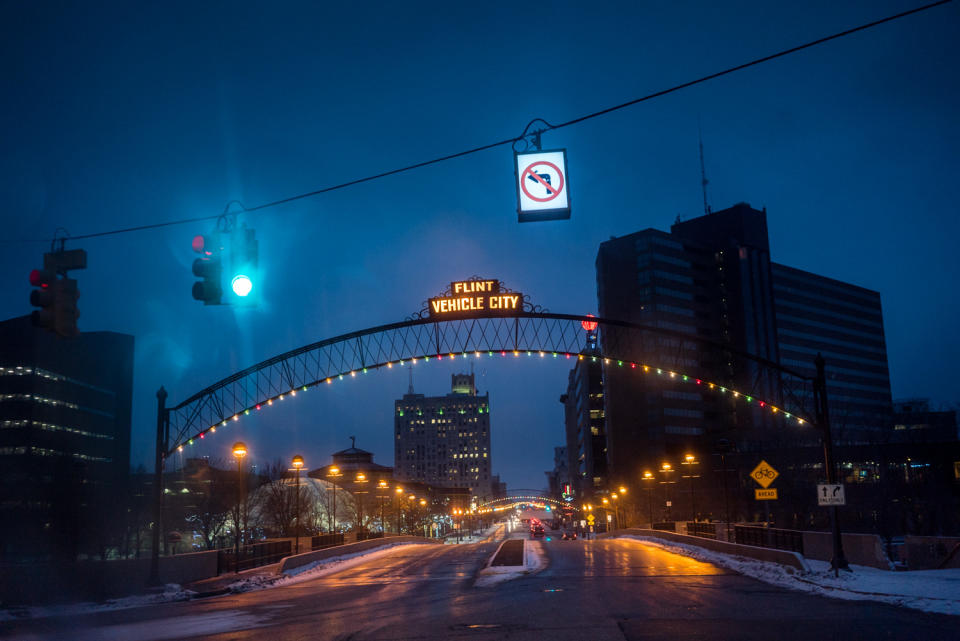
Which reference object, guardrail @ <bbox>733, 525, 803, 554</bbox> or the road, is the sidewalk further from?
guardrail @ <bbox>733, 525, 803, 554</bbox>

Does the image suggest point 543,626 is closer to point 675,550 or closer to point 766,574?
point 766,574

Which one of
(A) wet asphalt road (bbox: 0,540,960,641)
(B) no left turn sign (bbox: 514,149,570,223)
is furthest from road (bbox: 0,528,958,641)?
(B) no left turn sign (bbox: 514,149,570,223)

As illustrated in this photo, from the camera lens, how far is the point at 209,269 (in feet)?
50.1

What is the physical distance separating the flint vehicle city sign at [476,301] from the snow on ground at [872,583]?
49.5 ft

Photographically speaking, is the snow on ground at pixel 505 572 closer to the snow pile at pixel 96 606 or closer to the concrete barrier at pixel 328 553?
the concrete barrier at pixel 328 553

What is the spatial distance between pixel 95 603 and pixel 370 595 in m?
8.54

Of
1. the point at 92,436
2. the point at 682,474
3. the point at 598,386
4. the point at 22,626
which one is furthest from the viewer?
the point at 598,386

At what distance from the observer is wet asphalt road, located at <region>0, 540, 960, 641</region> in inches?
602

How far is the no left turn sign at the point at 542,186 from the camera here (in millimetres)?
16719

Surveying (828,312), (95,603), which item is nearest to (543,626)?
(95,603)

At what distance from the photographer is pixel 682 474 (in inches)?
4336

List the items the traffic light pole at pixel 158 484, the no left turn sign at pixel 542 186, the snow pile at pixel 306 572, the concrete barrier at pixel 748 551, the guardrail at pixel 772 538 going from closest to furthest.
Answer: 1. the no left turn sign at pixel 542 186
2. the concrete barrier at pixel 748 551
3. the traffic light pole at pixel 158 484
4. the snow pile at pixel 306 572
5. the guardrail at pixel 772 538

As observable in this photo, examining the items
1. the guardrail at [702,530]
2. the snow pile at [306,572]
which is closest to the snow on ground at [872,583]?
the guardrail at [702,530]

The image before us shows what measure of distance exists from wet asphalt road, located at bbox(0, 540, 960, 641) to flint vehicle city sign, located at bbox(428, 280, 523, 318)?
1315 cm
